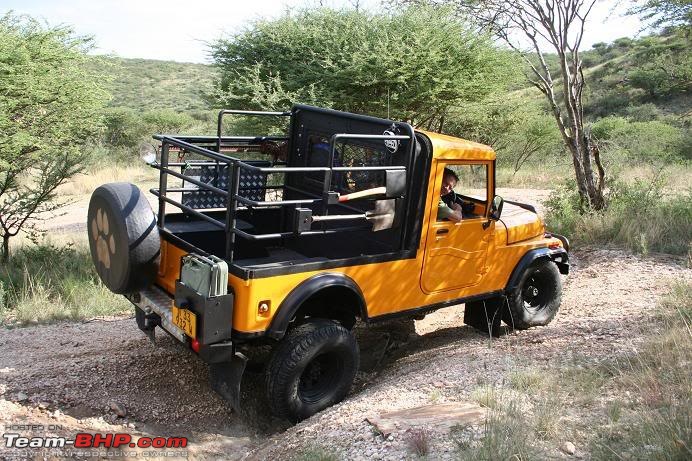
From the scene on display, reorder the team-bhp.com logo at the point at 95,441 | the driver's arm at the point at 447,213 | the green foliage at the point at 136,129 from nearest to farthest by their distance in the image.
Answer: the team-bhp.com logo at the point at 95,441 < the driver's arm at the point at 447,213 < the green foliage at the point at 136,129

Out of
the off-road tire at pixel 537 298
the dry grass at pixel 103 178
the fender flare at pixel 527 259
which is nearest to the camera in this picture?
the fender flare at pixel 527 259

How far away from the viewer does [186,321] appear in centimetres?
404

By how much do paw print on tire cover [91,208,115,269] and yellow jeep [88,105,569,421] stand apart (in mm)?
17

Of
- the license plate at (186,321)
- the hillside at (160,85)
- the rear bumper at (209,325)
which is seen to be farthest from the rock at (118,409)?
the hillside at (160,85)

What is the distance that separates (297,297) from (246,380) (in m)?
1.37

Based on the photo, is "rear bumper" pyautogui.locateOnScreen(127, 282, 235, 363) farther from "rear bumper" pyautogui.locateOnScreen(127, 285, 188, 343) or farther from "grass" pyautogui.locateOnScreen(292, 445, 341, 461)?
"grass" pyautogui.locateOnScreen(292, 445, 341, 461)

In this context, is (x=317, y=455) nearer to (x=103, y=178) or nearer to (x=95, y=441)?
(x=95, y=441)

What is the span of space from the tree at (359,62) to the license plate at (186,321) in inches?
303

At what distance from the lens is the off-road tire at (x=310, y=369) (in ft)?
14.0

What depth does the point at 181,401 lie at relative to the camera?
4707 millimetres

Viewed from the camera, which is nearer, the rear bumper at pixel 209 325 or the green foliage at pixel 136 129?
the rear bumper at pixel 209 325

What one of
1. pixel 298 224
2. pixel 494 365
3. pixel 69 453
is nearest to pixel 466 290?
pixel 494 365

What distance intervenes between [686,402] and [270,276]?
8.13 ft

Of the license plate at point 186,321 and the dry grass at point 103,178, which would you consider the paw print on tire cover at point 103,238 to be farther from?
the dry grass at point 103,178
